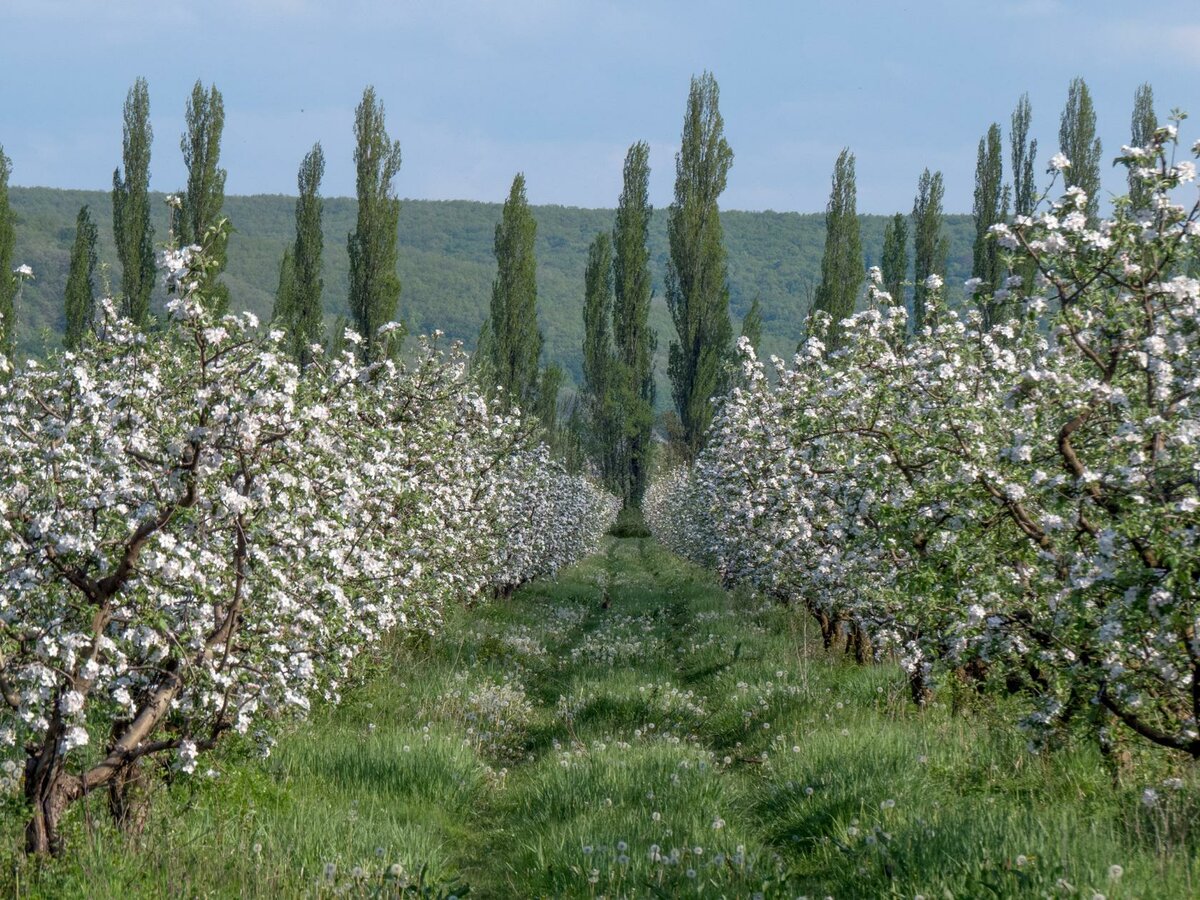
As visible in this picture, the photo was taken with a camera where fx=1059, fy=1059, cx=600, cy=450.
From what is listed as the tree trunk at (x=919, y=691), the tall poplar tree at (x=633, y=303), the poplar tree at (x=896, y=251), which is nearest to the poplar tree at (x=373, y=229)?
the tall poplar tree at (x=633, y=303)

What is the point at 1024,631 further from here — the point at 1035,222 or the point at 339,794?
the point at 339,794

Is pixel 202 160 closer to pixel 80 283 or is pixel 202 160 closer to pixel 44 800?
pixel 80 283

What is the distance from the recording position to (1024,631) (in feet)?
24.4

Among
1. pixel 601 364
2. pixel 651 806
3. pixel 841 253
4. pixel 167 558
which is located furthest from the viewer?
pixel 601 364

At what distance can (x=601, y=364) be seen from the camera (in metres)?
62.5

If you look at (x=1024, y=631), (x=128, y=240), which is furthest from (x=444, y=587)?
(x=128, y=240)

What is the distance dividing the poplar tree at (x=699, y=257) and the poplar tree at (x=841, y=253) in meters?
5.22

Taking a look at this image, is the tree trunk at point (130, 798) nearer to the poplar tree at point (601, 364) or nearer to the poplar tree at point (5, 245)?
the poplar tree at point (5, 245)

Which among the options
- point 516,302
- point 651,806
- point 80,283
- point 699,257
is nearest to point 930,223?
point 699,257

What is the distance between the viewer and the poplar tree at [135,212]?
148ft

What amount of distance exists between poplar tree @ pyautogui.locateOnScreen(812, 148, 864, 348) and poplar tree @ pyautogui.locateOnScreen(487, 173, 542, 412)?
1427cm

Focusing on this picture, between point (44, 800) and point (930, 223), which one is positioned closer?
point (44, 800)

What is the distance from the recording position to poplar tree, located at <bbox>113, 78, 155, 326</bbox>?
45125mm

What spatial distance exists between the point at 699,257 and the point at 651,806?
4681cm
